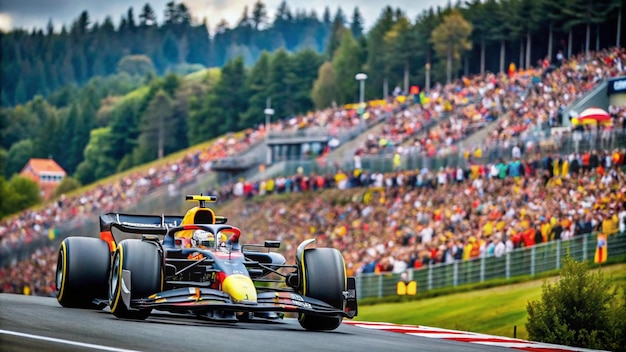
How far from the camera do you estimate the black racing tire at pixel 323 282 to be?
13625mm

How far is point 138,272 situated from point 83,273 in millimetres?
2077

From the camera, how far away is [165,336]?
10602 millimetres

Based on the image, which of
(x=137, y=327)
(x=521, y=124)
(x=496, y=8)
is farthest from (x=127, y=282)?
(x=496, y=8)

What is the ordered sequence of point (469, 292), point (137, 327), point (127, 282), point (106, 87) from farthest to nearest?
point (106, 87), point (469, 292), point (127, 282), point (137, 327)

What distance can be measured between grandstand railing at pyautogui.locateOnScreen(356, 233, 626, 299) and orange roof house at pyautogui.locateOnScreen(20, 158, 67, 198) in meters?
18.7

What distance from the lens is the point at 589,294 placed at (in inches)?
682

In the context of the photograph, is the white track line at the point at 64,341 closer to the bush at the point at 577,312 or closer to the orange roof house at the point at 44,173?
the bush at the point at 577,312

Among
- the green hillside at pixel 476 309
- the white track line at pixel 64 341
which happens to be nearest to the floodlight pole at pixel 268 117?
the green hillside at pixel 476 309

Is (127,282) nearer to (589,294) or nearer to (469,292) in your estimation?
(589,294)

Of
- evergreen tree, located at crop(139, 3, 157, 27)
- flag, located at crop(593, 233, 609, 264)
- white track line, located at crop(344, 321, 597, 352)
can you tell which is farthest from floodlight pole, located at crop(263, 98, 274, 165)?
white track line, located at crop(344, 321, 597, 352)

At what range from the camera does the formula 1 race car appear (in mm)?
12594

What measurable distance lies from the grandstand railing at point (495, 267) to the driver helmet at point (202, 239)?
11070 millimetres

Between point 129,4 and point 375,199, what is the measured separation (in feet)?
48.6

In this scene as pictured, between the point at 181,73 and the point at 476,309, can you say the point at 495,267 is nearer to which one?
the point at 476,309
